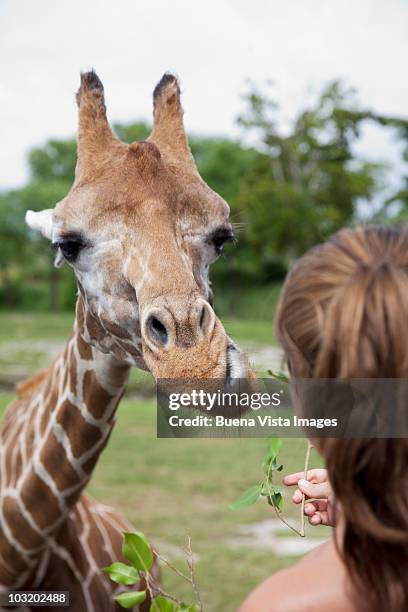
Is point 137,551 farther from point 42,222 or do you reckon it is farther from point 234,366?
point 42,222

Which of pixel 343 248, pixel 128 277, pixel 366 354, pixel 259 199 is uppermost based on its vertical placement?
pixel 259 199

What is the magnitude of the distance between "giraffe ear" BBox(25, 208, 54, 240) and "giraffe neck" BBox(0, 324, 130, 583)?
31cm

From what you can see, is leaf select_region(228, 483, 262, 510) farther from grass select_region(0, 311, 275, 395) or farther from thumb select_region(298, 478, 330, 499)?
grass select_region(0, 311, 275, 395)

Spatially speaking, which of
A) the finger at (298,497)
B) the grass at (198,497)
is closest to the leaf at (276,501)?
the finger at (298,497)

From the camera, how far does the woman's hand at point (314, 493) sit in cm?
153

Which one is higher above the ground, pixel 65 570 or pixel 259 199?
pixel 259 199

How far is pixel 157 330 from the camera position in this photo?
1917 millimetres

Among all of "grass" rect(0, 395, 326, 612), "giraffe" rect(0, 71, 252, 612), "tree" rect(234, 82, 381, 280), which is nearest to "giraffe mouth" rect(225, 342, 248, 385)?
"giraffe" rect(0, 71, 252, 612)

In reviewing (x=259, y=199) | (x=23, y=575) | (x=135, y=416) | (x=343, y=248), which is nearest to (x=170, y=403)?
(x=343, y=248)

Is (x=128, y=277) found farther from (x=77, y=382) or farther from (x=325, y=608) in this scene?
(x=325, y=608)

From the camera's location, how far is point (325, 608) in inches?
37.5

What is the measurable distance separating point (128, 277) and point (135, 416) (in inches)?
418

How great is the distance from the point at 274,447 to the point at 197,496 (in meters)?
6.44

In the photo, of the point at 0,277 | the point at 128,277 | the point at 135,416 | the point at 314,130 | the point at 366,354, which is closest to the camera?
the point at 366,354
